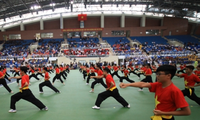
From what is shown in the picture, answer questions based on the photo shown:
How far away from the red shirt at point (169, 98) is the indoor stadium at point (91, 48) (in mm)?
2669

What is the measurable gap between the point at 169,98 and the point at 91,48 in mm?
26665

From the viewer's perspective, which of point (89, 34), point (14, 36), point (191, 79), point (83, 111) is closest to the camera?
point (191, 79)

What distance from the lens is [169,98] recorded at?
79.4 inches

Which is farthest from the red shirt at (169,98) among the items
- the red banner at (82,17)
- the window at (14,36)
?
the window at (14,36)

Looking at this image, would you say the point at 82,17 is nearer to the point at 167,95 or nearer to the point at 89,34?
the point at 89,34

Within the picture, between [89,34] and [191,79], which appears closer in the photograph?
[191,79]

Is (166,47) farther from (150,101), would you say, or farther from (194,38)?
(150,101)

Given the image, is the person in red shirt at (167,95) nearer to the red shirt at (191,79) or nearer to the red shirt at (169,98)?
the red shirt at (169,98)

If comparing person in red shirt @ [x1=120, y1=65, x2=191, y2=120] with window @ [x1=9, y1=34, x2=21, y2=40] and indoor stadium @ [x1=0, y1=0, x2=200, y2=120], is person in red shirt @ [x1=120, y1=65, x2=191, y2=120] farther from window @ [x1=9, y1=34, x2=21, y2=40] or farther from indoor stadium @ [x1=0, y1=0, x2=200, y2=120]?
window @ [x1=9, y1=34, x2=21, y2=40]

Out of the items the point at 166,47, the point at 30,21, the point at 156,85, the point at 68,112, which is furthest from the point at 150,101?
the point at 30,21

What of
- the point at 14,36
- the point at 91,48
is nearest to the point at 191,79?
the point at 91,48

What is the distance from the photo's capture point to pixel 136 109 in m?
5.25

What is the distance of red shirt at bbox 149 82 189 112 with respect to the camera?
6.25ft

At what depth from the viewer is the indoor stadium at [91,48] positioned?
17.3ft
